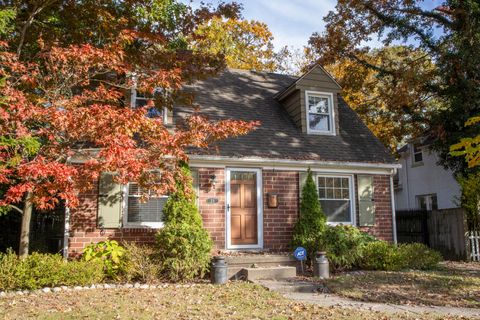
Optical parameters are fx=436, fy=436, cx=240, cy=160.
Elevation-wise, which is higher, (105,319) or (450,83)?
(450,83)

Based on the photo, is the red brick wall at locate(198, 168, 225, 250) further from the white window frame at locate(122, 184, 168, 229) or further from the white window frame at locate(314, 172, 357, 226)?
the white window frame at locate(314, 172, 357, 226)

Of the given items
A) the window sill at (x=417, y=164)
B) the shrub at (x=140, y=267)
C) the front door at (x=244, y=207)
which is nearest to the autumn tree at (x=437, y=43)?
the window sill at (x=417, y=164)

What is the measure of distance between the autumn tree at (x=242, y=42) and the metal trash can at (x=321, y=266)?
57.5ft

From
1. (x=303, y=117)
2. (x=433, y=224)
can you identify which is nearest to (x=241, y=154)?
(x=303, y=117)

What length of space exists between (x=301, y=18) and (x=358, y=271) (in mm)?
11328

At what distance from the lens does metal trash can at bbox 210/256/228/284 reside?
31.6 ft

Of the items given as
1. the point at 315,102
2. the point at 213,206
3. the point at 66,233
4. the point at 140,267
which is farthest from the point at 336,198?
the point at 66,233

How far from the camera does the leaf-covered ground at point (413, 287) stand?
7.90 metres

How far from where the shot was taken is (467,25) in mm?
16391

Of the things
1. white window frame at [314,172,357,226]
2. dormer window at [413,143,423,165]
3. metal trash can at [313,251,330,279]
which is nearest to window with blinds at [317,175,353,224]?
white window frame at [314,172,357,226]

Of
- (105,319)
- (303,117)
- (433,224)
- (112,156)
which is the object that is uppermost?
(303,117)

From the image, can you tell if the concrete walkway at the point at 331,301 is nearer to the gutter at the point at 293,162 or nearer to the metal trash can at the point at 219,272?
the metal trash can at the point at 219,272

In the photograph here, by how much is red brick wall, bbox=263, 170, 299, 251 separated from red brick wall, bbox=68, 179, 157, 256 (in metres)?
3.53

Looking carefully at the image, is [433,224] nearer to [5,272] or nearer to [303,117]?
[303,117]
